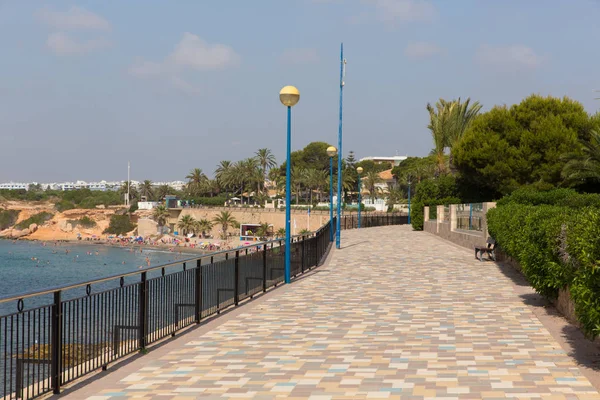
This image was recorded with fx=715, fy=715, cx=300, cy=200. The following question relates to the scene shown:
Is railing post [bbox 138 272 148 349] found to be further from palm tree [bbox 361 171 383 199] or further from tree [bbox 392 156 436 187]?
palm tree [bbox 361 171 383 199]

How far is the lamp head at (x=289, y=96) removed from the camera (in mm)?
17438

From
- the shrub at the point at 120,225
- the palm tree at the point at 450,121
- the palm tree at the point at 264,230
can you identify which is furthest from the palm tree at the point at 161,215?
the palm tree at the point at 450,121

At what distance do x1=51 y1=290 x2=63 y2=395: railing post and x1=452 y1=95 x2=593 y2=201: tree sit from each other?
38.2 meters

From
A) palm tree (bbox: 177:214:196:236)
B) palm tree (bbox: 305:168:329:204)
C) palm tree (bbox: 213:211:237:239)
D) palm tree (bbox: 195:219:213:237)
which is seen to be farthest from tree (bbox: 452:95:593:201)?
palm tree (bbox: 177:214:196:236)

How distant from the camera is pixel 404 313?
12.9 metres

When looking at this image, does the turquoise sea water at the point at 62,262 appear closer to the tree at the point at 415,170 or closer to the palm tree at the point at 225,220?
the palm tree at the point at 225,220

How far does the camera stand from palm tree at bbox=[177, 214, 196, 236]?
445 feet

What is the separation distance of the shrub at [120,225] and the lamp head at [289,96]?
148971 mm

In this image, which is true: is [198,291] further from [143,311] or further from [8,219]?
[8,219]

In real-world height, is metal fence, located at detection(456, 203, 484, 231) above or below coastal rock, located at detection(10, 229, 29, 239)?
above

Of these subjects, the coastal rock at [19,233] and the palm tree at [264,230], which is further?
the coastal rock at [19,233]

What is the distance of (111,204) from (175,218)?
5941 cm

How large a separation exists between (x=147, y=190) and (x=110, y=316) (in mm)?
189944

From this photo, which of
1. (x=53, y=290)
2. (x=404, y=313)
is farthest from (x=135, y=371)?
(x=404, y=313)
